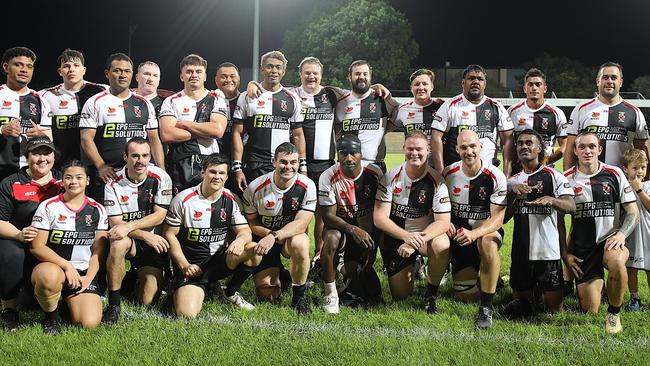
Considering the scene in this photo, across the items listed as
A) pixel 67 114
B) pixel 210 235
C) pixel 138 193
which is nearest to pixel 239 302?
pixel 210 235

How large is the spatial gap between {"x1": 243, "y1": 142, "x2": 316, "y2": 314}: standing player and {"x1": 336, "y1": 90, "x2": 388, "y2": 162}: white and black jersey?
1.27 meters

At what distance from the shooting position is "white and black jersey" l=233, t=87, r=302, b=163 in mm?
6117

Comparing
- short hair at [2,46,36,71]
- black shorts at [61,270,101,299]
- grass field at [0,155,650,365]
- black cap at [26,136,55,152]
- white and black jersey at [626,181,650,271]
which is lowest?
grass field at [0,155,650,365]

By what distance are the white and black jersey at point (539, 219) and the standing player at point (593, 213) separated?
0.18 meters

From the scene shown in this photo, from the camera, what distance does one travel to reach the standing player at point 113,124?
5.47 metres

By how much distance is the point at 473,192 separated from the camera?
5.26m

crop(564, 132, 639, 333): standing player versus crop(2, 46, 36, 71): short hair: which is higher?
crop(2, 46, 36, 71): short hair

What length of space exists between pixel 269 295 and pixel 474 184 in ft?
6.53

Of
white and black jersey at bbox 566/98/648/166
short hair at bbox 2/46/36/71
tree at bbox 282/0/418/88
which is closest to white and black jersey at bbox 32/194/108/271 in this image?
short hair at bbox 2/46/36/71

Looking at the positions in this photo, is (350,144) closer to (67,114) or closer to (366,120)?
(366,120)

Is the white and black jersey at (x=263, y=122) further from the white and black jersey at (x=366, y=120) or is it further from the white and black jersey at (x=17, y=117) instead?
the white and black jersey at (x=17, y=117)

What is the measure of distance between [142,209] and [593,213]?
146 inches

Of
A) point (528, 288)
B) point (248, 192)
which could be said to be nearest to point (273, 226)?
point (248, 192)

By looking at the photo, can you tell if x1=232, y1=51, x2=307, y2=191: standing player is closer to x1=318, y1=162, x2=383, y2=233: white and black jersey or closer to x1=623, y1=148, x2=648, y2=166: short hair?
x1=318, y1=162, x2=383, y2=233: white and black jersey
